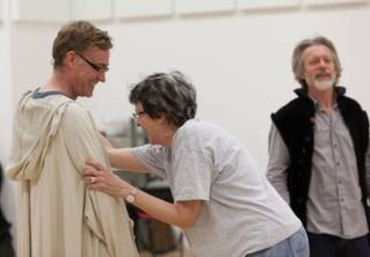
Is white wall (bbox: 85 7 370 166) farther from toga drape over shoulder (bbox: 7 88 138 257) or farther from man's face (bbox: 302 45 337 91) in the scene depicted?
toga drape over shoulder (bbox: 7 88 138 257)

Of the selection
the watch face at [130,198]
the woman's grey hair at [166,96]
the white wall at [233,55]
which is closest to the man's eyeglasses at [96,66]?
the woman's grey hair at [166,96]

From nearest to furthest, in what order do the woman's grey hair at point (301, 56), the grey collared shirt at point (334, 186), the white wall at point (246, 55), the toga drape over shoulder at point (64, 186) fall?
the toga drape over shoulder at point (64, 186)
the grey collared shirt at point (334, 186)
the woman's grey hair at point (301, 56)
the white wall at point (246, 55)

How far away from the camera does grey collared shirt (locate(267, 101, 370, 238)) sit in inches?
99.8

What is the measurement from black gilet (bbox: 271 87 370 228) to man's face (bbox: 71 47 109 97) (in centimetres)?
95

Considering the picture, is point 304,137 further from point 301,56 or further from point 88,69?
point 88,69

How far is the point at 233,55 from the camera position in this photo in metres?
4.55

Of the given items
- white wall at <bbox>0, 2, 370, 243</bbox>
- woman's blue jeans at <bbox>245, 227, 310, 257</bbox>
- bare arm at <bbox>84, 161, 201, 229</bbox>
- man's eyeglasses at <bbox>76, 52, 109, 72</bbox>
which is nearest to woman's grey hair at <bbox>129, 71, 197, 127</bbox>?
man's eyeglasses at <bbox>76, 52, 109, 72</bbox>

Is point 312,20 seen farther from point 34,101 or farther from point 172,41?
point 34,101

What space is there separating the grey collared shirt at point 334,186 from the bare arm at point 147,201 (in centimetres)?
84

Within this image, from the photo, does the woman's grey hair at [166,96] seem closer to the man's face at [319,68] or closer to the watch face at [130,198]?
the watch face at [130,198]

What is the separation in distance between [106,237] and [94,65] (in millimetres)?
482

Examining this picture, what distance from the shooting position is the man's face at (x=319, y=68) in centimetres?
262

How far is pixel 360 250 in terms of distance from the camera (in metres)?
2.53

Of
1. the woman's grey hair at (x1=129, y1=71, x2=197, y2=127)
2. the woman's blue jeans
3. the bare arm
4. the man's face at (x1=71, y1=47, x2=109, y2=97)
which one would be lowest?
the woman's blue jeans
